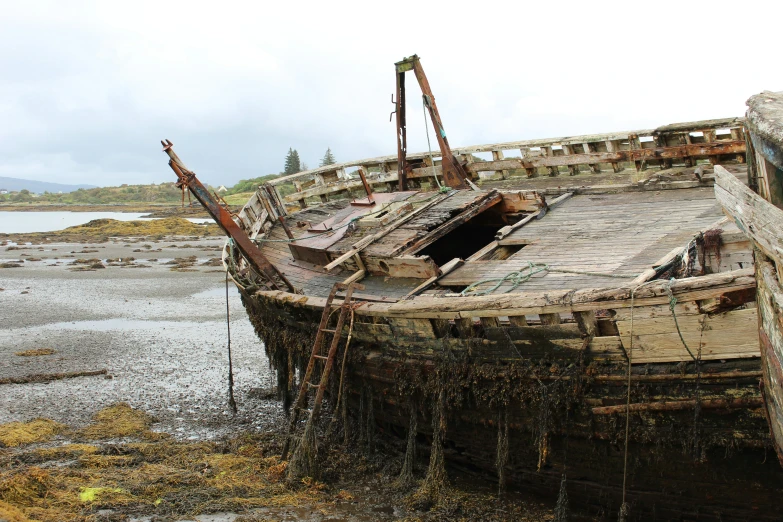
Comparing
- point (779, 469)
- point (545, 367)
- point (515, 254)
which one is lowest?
point (779, 469)

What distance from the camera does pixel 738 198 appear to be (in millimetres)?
4805

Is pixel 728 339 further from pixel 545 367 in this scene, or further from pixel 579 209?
pixel 579 209

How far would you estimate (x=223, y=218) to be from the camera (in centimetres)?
1117

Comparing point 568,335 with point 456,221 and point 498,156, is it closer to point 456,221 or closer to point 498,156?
point 456,221

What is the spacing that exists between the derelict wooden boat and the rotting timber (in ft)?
2.30

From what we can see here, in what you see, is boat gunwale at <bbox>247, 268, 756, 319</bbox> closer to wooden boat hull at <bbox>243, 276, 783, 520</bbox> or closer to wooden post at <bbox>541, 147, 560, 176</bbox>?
wooden boat hull at <bbox>243, 276, 783, 520</bbox>

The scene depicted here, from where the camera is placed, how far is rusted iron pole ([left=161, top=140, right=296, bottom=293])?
10750mm

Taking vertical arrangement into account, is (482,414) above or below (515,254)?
below

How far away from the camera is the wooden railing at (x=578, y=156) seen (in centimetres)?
1281

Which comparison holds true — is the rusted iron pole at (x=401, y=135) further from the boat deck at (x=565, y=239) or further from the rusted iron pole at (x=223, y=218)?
the rusted iron pole at (x=223, y=218)

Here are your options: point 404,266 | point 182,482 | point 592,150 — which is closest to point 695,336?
point 404,266

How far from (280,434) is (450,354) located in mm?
4523

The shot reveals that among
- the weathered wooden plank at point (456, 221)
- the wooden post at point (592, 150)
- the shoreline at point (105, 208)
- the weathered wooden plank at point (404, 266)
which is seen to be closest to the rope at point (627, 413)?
the weathered wooden plank at point (404, 266)

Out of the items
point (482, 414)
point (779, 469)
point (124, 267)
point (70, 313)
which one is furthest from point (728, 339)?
point (124, 267)
